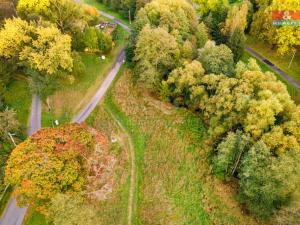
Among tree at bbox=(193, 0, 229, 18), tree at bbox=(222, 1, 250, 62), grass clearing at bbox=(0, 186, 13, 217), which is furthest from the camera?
tree at bbox=(193, 0, 229, 18)

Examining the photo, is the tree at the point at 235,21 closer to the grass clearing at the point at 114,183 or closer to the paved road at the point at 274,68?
the paved road at the point at 274,68

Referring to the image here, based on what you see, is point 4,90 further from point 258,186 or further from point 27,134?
point 258,186

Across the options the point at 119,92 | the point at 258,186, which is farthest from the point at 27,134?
the point at 258,186

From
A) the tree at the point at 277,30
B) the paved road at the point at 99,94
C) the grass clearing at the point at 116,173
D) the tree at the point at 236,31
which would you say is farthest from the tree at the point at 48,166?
the tree at the point at 277,30

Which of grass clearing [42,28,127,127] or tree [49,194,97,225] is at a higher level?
grass clearing [42,28,127,127]

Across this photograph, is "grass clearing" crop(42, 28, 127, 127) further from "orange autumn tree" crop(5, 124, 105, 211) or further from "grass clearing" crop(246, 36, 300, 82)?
"grass clearing" crop(246, 36, 300, 82)

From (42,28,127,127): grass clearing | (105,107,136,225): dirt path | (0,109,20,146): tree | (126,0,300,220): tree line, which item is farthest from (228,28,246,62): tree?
(0,109,20,146): tree
